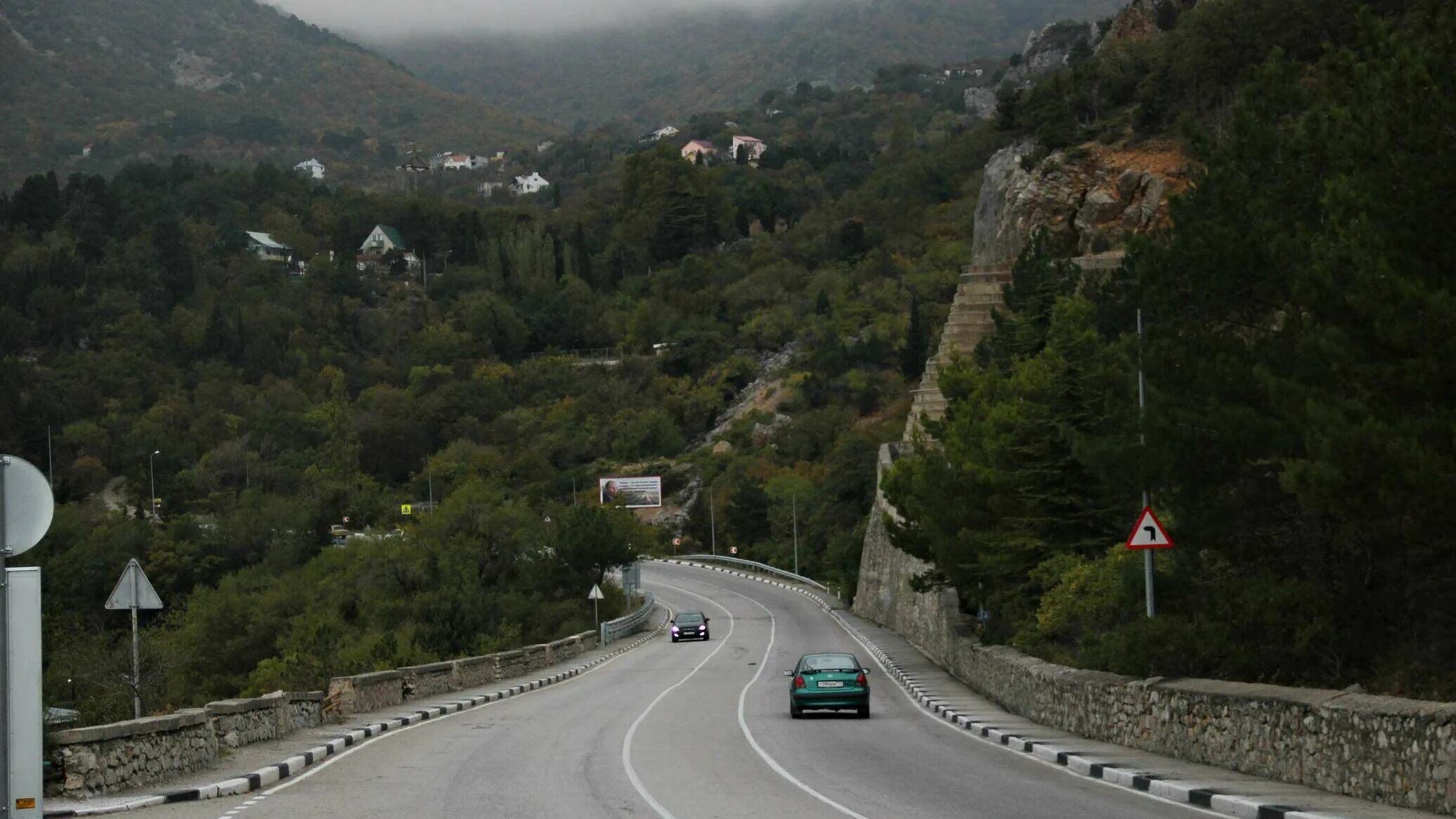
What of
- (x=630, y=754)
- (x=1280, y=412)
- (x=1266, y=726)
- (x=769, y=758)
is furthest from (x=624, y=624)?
(x=1266, y=726)

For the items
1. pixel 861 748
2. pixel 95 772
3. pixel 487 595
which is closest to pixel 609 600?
pixel 487 595

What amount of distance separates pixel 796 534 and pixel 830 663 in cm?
7229

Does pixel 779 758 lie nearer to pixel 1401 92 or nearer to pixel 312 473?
pixel 1401 92

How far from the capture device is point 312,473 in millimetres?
129375

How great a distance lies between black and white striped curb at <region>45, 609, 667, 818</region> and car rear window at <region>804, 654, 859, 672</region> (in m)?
6.98

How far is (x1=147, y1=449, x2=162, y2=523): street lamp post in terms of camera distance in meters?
123

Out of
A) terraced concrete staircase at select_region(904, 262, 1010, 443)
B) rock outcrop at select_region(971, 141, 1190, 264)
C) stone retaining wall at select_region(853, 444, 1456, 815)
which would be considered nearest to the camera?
stone retaining wall at select_region(853, 444, 1456, 815)

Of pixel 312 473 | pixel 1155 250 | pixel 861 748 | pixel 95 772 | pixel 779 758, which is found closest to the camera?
pixel 95 772

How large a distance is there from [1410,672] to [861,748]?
699 cm

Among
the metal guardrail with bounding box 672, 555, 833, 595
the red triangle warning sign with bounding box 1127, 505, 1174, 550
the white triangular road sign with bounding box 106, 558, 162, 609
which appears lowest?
the metal guardrail with bounding box 672, 555, 833, 595

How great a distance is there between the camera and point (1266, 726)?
15883mm

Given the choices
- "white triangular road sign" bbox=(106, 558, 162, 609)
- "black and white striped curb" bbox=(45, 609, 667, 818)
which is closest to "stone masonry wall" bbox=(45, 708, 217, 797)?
"black and white striped curb" bbox=(45, 609, 667, 818)

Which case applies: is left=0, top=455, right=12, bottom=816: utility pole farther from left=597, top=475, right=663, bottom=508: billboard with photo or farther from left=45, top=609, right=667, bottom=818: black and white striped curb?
left=597, top=475, right=663, bottom=508: billboard with photo

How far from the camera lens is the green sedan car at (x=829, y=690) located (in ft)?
→ 91.4
